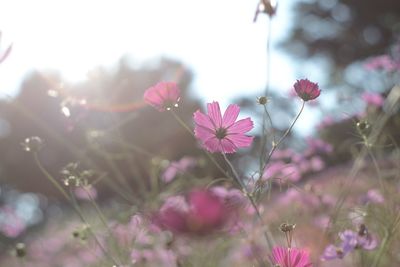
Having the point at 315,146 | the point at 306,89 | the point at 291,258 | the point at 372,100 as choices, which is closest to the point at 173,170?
the point at 315,146

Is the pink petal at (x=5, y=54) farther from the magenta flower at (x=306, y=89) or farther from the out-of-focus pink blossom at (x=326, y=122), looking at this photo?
the out-of-focus pink blossom at (x=326, y=122)

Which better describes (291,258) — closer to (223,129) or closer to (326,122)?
(223,129)

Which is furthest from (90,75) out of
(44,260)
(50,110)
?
(50,110)

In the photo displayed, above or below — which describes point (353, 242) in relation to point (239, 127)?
below

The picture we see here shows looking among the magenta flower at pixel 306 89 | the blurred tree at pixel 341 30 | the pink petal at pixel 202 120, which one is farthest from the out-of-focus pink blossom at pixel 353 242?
the blurred tree at pixel 341 30

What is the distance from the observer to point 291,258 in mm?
908

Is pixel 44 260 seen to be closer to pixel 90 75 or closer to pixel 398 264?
pixel 90 75

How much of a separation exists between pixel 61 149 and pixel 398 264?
41.2ft

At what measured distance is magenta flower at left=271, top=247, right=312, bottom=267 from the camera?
2.98ft

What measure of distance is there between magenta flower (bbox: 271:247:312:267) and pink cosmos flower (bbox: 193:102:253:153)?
198 mm

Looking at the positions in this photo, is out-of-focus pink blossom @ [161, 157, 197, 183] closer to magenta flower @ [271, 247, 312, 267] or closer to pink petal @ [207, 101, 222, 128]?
pink petal @ [207, 101, 222, 128]

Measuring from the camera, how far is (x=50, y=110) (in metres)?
13.4

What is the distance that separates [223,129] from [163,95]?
0.18m

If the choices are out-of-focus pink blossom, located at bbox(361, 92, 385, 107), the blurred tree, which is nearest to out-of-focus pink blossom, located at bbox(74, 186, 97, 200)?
out-of-focus pink blossom, located at bbox(361, 92, 385, 107)
